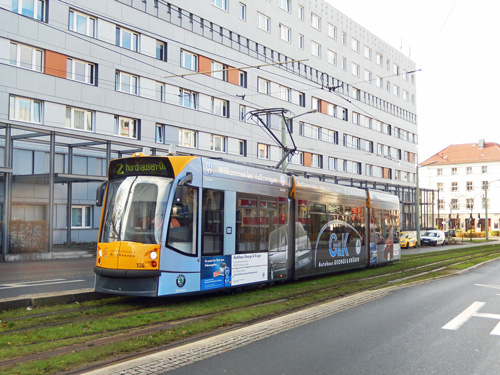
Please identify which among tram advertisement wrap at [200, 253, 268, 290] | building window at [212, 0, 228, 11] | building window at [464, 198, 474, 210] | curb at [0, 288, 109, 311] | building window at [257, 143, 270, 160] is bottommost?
curb at [0, 288, 109, 311]

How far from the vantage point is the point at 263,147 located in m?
40.9

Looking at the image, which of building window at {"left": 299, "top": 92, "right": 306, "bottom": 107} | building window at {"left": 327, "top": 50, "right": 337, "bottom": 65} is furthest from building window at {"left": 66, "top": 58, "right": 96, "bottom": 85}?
building window at {"left": 327, "top": 50, "right": 337, "bottom": 65}

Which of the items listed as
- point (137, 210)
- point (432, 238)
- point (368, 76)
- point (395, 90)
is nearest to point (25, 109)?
point (137, 210)

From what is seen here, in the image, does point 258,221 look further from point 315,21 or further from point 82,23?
point 315,21

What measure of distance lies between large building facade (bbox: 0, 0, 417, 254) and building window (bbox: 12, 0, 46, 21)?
6 cm

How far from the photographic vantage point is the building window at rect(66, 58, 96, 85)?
28188 mm

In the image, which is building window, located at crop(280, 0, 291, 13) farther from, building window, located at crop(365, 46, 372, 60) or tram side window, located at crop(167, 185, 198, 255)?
tram side window, located at crop(167, 185, 198, 255)

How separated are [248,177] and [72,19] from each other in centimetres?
2023

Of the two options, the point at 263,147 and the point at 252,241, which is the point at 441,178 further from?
the point at 252,241

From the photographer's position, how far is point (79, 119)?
2888cm

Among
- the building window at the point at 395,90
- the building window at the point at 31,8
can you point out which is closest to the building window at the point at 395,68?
the building window at the point at 395,90

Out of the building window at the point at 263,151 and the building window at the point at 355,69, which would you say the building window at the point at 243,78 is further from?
the building window at the point at 355,69

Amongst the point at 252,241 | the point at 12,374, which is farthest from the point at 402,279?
the point at 12,374

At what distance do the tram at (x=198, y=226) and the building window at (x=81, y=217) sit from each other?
1837 cm
